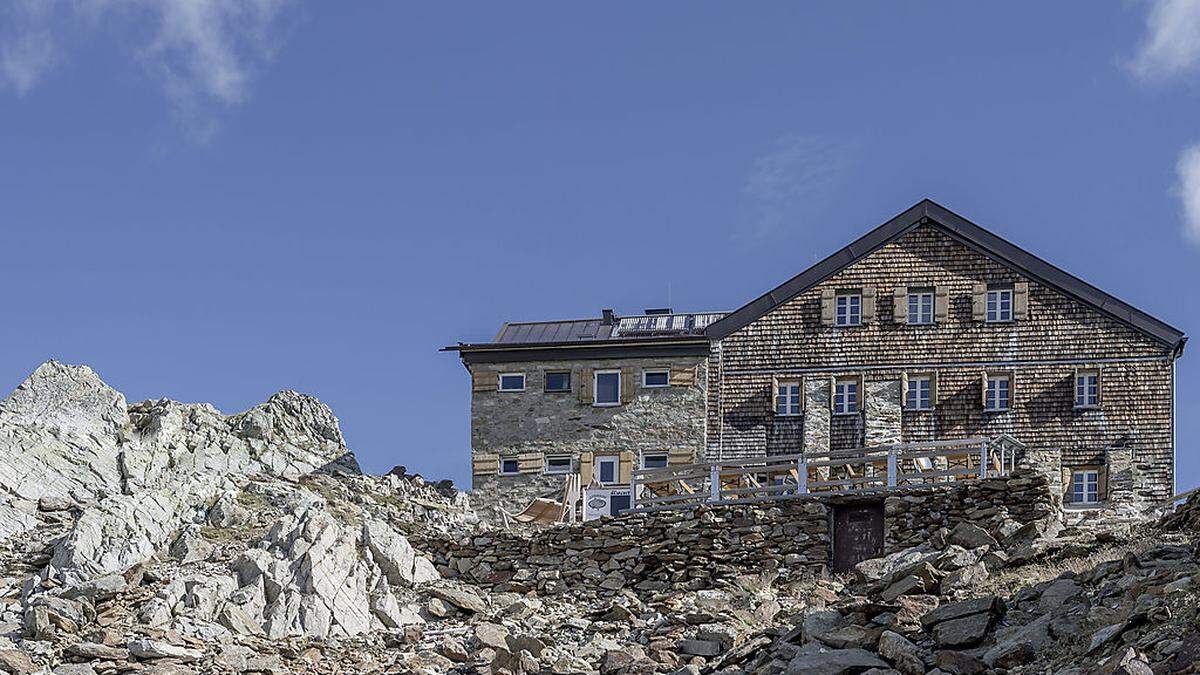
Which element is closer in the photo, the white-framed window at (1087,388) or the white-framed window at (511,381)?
the white-framed window at (1087,388)

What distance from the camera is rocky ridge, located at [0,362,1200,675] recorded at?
24.5 m

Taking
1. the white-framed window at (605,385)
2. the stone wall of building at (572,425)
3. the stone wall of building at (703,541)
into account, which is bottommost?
the stone wall of building at (703,541)

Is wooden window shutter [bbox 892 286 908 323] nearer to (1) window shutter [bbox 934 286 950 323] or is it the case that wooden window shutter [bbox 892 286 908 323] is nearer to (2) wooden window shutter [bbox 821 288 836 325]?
(1) window shutter [bbox 934 286 950 323]

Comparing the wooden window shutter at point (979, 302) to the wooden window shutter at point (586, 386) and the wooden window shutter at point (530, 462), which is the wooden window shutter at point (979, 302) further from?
the wooden window shutter at point (530, 462)

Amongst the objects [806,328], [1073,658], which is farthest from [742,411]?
[1073,658]

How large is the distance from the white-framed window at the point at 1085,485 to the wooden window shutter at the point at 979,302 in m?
5.21

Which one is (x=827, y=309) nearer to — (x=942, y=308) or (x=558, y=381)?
(x=942, y=308)

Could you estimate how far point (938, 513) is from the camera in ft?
123

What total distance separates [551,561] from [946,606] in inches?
606

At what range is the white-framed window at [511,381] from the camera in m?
49.9

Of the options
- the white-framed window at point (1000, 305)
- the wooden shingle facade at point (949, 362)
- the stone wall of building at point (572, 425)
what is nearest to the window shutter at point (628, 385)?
the stone wall of building at point (572, 425)

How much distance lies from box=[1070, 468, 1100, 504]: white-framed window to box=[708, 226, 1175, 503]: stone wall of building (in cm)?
32

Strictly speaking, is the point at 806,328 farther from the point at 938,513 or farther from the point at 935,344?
the point at 938,513

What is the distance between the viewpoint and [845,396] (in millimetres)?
48500
